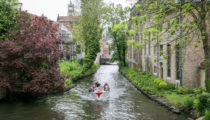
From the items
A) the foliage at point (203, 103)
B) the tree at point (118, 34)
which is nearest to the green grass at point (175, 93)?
the foliage at point (203, 103)

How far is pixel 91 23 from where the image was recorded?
35.7 metres

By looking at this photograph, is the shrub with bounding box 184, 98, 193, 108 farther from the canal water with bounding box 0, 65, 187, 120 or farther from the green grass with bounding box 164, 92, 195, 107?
the canal water with bounding box 0, 65, 187, 120

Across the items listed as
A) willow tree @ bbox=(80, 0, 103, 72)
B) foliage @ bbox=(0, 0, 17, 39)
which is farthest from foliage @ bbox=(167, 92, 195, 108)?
willow tree @ bbox=(80, 0, 103, 72)

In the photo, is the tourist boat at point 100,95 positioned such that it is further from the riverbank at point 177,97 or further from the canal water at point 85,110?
the riverbank at point 177,97

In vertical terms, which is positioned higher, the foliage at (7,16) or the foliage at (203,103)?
the foliage at (7,16)

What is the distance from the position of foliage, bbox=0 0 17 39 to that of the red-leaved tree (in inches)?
39.5

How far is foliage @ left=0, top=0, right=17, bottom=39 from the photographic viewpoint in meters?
15.8

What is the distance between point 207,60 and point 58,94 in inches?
493

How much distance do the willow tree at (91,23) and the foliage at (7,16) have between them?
18.9m

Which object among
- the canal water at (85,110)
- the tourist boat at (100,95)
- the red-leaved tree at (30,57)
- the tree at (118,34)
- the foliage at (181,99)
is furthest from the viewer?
the tree at (118,34)

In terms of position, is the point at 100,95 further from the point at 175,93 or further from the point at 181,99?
the point at 181,99

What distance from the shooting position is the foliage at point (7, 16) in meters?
15.8

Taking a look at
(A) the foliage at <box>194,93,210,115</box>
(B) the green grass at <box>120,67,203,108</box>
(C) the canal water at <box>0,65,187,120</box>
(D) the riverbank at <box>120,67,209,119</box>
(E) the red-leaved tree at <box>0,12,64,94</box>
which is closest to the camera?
(A) the foliage at <box>194,93,210,115</box>

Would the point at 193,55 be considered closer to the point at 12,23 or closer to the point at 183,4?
the point at 183,4
